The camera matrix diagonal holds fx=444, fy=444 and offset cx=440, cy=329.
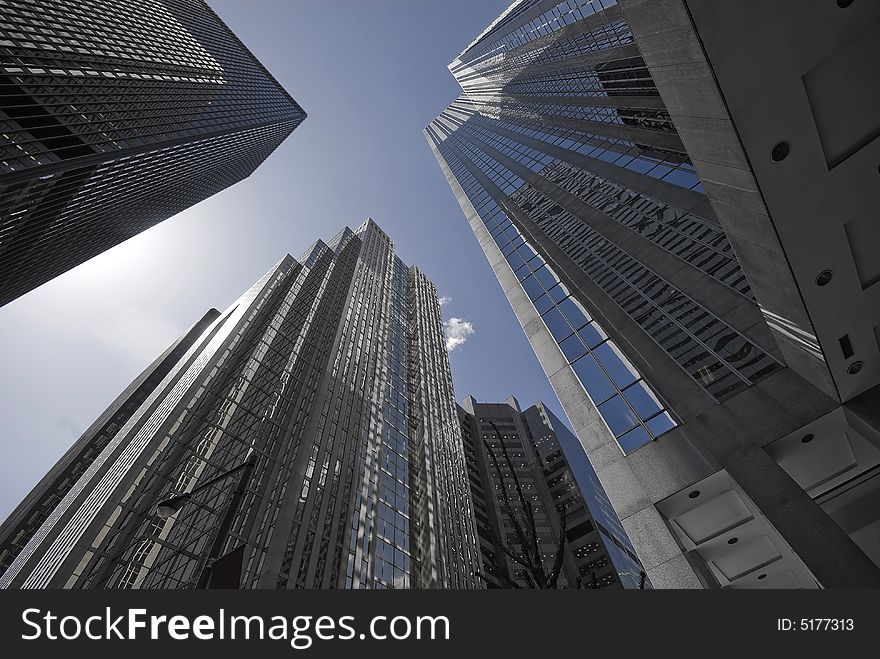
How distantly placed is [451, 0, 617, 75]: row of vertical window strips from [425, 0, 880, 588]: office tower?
56.6 ft

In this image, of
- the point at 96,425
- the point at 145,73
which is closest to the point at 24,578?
the point at 145,73

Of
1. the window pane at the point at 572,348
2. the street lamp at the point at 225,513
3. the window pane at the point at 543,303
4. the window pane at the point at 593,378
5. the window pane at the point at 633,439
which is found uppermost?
the window pane at the point at 543,303

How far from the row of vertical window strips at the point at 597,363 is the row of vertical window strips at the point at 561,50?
13451 mm

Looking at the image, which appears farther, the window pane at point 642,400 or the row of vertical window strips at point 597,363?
the window pane at point 642,400

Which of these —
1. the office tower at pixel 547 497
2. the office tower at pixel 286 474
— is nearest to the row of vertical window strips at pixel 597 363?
the office tower at pixel 286 474

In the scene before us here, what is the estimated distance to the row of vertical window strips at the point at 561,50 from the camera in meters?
39.6

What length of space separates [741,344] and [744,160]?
9903mm

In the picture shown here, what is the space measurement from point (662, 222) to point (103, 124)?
248 feet

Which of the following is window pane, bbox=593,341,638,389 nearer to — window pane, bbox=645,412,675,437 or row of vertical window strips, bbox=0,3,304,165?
window pane, bbox=645,412,675,437

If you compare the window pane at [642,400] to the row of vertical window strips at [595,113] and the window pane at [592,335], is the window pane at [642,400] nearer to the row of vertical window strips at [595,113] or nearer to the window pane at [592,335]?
the window pane at [592,335]

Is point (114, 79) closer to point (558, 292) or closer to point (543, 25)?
point (543, 25)

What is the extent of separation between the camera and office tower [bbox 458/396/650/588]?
79.2 metres

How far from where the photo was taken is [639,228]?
2545 cm

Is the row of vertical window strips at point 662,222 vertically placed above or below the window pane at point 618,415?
above
